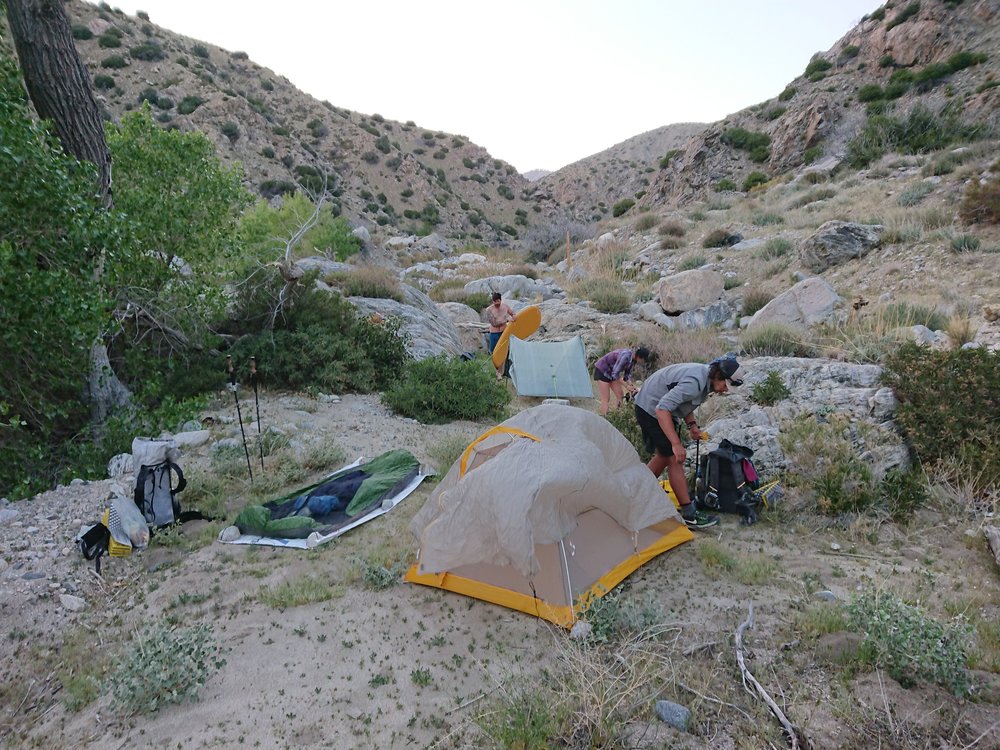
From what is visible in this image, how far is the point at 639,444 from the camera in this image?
608cm

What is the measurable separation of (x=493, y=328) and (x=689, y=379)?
21.8ft

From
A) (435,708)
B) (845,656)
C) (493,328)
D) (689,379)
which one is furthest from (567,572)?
(493,328)

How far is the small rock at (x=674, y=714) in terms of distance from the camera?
2.71m

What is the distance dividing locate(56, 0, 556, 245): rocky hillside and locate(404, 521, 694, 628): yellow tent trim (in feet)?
74.8

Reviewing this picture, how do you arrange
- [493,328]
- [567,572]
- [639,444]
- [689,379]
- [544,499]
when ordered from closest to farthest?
[544,499]
[567,572]
[689,379]
[639,444]
[493,328]

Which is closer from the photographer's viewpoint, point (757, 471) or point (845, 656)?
point (845, 656)

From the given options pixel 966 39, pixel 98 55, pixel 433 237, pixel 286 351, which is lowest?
pixel 286 351

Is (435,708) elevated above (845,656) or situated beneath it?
elevated above

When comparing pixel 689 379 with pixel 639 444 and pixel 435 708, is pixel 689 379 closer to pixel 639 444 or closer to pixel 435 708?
pixel 639 444

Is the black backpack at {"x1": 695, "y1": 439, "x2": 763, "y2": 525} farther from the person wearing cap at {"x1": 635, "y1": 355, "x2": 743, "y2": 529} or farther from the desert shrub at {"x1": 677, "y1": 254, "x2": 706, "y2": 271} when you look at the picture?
the desert shrub at {"x1": 677, "y1": 254, "x2": 706, "y2": 271}

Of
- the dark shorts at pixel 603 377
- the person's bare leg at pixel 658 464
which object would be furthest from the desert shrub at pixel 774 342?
the person's bare leg at pixel 658 464

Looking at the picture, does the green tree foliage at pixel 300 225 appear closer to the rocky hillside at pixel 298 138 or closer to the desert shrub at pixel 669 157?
the rocky hillside at pixel 298 138

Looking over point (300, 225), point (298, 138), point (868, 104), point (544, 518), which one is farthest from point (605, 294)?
point (298, 138)

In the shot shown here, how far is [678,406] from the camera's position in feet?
15.7
